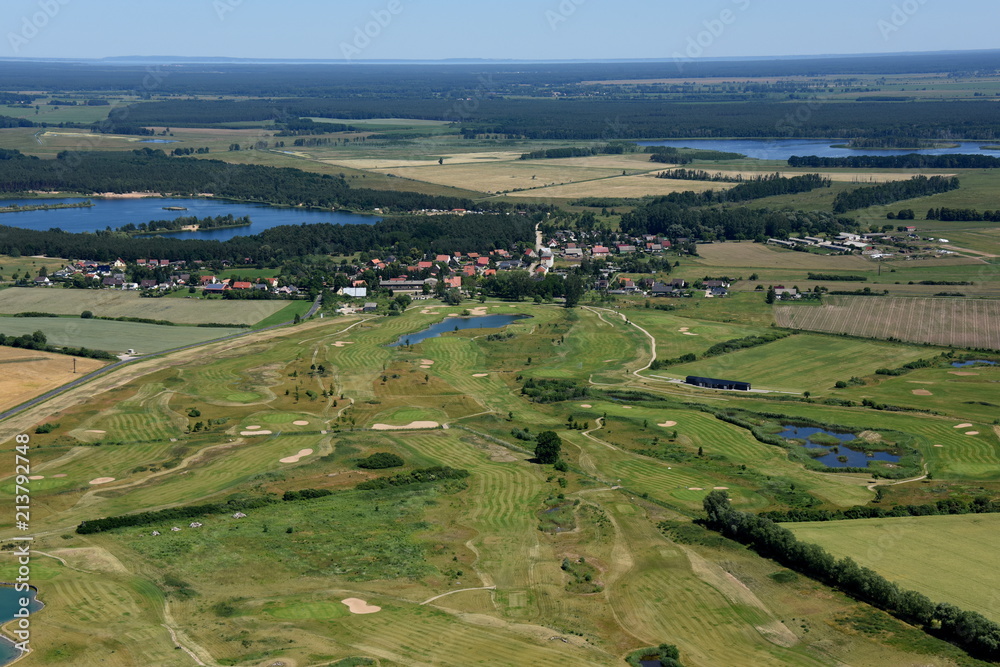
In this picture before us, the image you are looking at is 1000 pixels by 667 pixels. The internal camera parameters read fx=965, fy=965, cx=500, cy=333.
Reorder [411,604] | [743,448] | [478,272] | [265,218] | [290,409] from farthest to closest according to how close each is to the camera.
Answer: [265,218] < [478,272] < [290,409] < [743,448] < [411,604]

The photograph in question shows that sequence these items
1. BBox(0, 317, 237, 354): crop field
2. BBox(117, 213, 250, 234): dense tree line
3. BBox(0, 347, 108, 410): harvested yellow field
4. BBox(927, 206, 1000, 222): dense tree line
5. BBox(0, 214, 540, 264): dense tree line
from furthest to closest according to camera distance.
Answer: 1. BBox(117, 213, 250, 234): dense tree line
2. BBox(927, 206, 1000, 222): dense tree line
3. BBox(0, 214, 540, 264): dense tree line
4. BBox(0, 317, 237, 354): crop field
5. BBox(0, 347, 108, 410): harvested yellow field

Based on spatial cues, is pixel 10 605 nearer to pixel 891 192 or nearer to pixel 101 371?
pixel 101 371

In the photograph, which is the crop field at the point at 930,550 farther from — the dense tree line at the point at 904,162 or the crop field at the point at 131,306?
the dense tree line at the point at 904,162

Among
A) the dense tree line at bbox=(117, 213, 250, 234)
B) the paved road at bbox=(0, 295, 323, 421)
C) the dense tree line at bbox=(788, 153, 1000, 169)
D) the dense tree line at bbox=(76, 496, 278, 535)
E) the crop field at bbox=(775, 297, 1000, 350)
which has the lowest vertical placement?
the dense tree line at bbox=(76, 496, 278, 535)

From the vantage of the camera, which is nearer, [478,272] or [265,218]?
[478,272]

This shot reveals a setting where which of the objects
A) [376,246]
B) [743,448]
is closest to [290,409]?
[743,448]

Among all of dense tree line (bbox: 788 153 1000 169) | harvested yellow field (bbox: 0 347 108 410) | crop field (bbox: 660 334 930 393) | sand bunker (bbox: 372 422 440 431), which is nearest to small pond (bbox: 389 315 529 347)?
sand bunker (bbox: 372 422 440 431)

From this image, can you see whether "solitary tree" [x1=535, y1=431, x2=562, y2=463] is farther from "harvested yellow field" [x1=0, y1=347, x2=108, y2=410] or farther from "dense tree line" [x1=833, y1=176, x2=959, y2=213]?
"dense tree line" [x1=833, y1=176, x2=959, y2=213]

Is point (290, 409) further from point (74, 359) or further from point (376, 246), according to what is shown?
point (376, 246)
